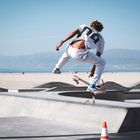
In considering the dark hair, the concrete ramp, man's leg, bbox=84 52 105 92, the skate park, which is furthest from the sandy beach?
the dark hair

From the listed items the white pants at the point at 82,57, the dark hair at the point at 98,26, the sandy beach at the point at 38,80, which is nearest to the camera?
the white pants at the point at 82,57

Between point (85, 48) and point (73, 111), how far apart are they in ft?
6.98

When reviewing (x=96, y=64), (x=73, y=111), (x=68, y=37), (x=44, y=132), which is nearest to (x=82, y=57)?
(x=96, y=64)

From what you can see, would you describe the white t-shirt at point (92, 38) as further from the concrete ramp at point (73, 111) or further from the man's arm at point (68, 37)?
the concrete ramp at point (73, 111)

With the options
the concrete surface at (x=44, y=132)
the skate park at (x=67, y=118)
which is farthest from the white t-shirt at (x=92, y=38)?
the concrete surface at (x=44, y=132)

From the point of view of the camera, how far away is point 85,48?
11.1 meters

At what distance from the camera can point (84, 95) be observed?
16297 millimetres

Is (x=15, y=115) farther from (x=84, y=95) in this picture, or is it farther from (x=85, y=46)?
(x=85, y=46)

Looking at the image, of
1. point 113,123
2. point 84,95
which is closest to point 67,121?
point 113,123

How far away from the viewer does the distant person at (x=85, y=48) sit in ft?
36.1

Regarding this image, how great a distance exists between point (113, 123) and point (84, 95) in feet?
16.3

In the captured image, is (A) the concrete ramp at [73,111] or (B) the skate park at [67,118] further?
(A) the concrete ramp at [73,111]

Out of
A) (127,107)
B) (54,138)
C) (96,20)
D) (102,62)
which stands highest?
(96,20)

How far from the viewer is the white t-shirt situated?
1112 centimetres
